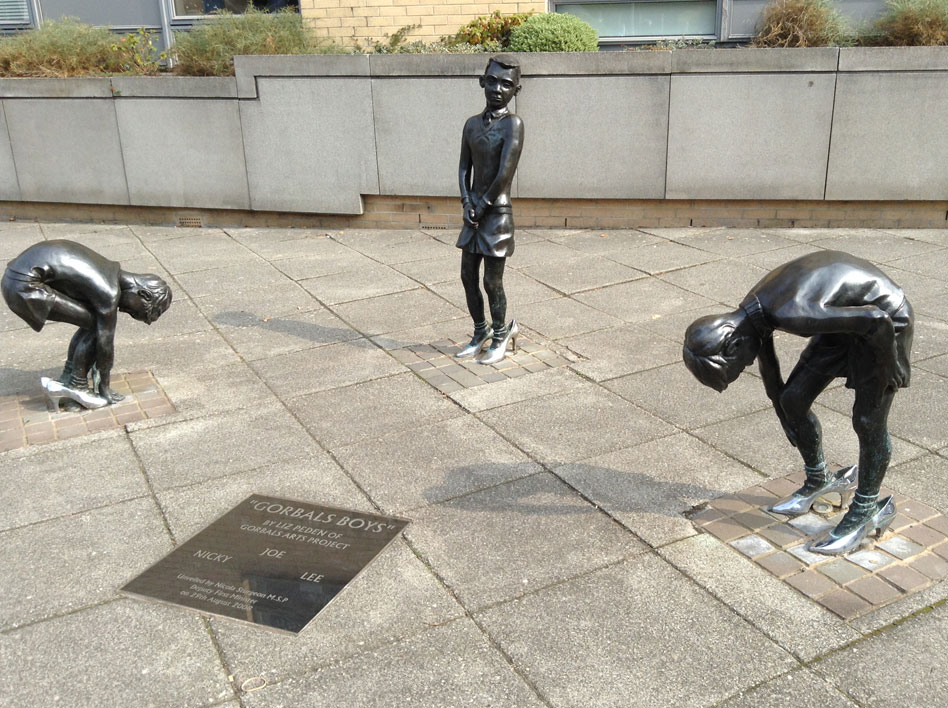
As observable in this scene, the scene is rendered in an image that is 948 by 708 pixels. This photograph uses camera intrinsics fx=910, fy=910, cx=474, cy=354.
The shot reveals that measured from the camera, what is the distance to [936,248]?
9328 mm

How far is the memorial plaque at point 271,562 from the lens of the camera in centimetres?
387

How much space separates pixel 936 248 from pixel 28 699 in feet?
29.7

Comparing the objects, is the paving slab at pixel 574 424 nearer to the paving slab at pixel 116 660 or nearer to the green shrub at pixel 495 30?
the paving slab at pixel 116 660

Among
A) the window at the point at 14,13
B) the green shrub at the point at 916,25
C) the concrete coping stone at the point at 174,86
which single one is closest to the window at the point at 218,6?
the window at the point at 14,13

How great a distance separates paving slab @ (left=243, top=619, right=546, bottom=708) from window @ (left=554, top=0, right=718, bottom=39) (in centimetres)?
1046

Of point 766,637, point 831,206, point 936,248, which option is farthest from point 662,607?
point 831,206

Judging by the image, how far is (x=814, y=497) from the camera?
172 inches

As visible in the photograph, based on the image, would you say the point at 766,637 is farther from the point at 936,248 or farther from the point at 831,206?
the point at 831,206

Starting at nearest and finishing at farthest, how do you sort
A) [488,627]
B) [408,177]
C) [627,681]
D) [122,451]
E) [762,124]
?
[627,681] → [488,627] → [122,451] → [762,124] → [408,177]

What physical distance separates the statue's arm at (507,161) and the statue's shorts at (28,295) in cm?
287

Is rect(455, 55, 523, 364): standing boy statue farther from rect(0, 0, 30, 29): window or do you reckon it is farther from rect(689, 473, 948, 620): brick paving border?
rect(0, 0, 30, 29): window

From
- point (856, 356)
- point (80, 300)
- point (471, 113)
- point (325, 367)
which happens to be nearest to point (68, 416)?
point (80, 300)

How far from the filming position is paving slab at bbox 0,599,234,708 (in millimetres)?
3363

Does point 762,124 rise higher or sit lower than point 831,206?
higher
